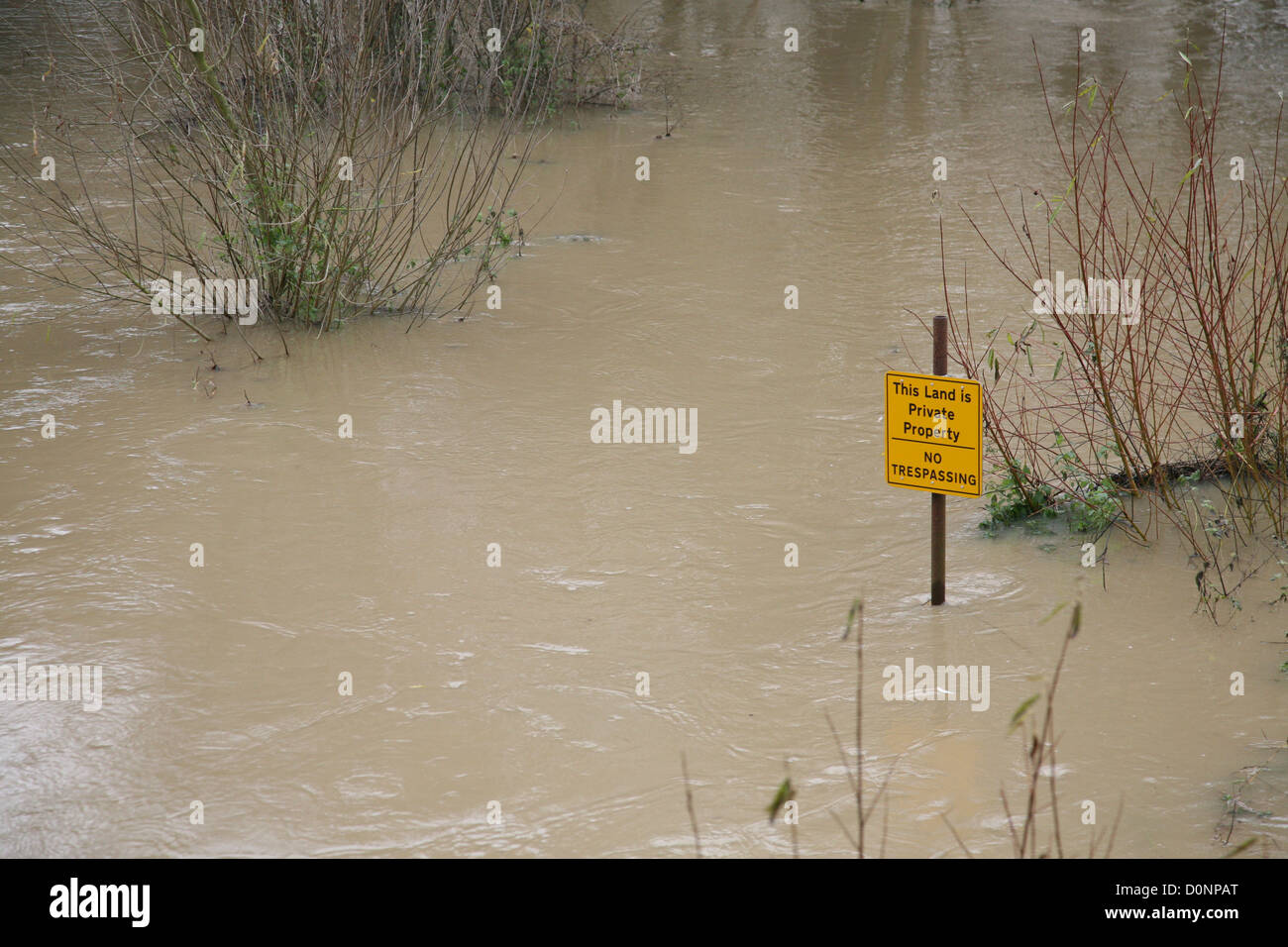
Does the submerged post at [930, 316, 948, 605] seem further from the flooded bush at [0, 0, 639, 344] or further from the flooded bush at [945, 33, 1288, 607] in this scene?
the flooded bush at [0, 0, 639, 344]

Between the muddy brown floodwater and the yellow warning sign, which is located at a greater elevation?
the yellow warning sign

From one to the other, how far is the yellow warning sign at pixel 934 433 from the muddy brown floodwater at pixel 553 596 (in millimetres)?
638

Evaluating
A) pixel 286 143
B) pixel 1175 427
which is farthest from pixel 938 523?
pixel 286 143

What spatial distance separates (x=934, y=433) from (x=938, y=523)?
392mm

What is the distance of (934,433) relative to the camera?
181 inches

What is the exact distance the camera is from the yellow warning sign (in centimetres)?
448

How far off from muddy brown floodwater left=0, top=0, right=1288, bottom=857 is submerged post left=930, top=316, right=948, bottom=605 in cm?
11

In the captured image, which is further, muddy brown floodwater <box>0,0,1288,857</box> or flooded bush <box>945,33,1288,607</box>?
flooded bush <box>945,33,1288,607</box>

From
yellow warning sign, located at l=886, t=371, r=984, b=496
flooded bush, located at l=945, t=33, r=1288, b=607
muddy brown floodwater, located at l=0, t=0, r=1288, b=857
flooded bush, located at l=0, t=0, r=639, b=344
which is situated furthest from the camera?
flooded bush, located at l=0, t=0, r=639, b=344

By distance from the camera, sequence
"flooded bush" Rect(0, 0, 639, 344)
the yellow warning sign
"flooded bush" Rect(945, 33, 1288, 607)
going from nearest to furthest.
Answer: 1. the yellow warning sign
2. "flooded bush" Rect(945, 33, 1288, 607)
3. "flooded bush" Rect(0, 0, 639, 344)

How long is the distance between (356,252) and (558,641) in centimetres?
486

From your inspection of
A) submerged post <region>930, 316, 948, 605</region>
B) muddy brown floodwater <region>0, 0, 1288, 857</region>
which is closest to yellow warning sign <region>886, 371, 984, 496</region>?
submerged post <region>930, 316, 948, 605</region>
